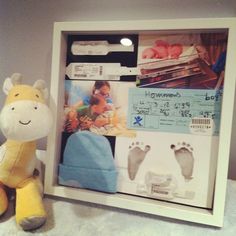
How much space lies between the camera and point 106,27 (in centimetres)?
51

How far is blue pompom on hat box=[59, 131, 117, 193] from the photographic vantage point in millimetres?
517

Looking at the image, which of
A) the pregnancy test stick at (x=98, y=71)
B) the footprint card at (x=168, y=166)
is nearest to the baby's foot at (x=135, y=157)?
the footprint card at (x=168, y=166)

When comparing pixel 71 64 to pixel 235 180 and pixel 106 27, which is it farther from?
pixel 235 180

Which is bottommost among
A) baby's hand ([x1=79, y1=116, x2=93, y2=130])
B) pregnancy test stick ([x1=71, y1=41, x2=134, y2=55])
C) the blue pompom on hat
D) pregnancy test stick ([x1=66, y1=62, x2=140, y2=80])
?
the blue pompom on hat

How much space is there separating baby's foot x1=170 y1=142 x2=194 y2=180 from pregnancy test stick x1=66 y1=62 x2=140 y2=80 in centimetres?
16

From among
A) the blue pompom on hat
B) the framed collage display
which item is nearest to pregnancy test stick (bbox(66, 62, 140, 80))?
the framed collage display

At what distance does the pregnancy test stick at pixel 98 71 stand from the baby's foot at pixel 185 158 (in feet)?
0.52

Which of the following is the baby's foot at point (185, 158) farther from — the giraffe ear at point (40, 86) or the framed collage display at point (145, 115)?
the giraffe ear at point (40, 86)

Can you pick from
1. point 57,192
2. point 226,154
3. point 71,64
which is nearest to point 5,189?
point 57,192

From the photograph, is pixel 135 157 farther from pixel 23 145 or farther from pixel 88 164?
pixel 23 145

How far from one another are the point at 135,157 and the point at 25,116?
218 mm

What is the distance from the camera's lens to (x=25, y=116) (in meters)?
0.40

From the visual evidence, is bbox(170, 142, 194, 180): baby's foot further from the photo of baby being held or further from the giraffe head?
the giraffe head

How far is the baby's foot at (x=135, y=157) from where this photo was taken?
1.67ft
